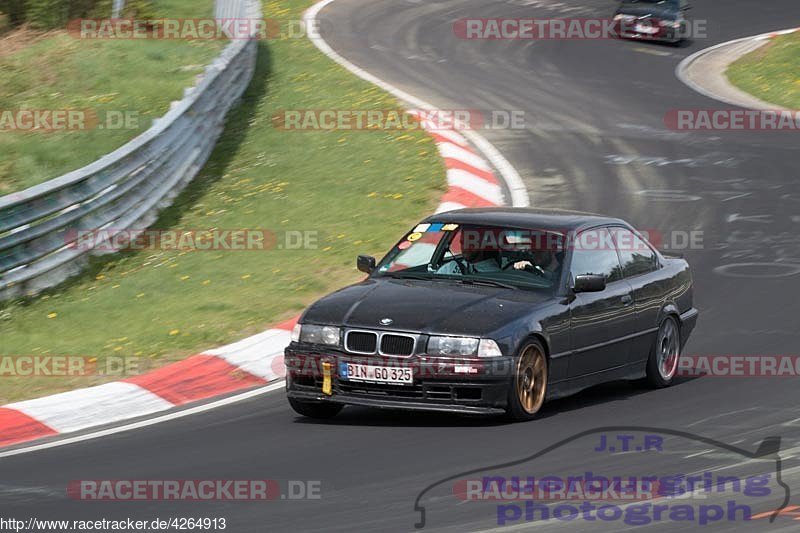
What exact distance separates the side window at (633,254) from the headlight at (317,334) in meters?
2.55

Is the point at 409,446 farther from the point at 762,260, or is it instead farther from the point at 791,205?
the point at 791,205

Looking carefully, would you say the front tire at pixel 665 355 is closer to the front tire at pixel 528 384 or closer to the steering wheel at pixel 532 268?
the steering wheel at pixel 532 268

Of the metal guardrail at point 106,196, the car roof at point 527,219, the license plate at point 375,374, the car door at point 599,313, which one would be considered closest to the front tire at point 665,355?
the car door at point 599,313

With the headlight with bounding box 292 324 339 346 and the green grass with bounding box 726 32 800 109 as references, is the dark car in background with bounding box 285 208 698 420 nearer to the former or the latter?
the headlight with bounding box 292 324 339 346

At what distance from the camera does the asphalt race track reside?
22.8 feet

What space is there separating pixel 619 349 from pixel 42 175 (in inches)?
319

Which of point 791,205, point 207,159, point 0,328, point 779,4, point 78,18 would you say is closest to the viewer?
point 0,328

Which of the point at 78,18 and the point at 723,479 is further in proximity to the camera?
the point at 78,18

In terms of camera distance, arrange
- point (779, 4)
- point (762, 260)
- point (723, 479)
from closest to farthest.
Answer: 1. point (723, 479)
2. point (762, 260)
3. point (779, 4)

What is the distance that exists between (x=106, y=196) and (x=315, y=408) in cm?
621

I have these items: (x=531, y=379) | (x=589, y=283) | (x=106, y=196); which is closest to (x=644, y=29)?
(x=106, y=196)

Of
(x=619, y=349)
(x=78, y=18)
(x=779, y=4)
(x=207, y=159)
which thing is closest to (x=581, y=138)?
(x=207, y=159)

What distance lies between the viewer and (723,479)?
23.4 feet

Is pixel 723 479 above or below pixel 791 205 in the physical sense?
above
